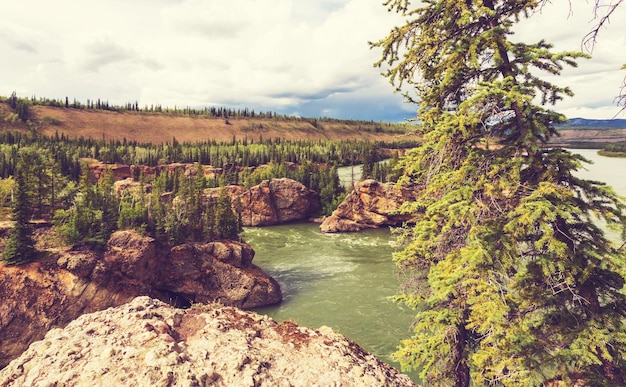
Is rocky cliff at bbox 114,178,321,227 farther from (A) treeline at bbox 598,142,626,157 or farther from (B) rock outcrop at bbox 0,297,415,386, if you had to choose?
(A) treeline at bbox 598,142,626,157

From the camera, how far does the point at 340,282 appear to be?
130ft

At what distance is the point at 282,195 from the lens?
7819cm

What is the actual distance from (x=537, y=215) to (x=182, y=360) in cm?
771

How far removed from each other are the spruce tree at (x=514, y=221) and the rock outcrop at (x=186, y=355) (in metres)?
2.62

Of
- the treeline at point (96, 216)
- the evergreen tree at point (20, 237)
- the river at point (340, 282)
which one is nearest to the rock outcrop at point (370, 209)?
the river at point (340, 282)

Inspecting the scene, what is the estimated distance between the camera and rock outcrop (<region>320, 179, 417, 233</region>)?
6788 cm

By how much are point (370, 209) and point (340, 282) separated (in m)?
31.2

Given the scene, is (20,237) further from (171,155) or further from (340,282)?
(171,155)

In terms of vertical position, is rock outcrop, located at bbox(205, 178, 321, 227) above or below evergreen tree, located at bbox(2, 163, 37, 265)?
below

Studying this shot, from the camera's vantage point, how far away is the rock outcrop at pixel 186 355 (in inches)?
287

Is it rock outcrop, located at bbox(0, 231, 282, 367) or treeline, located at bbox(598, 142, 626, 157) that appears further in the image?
treeline, located at bbox(598, 142, 626, 157)

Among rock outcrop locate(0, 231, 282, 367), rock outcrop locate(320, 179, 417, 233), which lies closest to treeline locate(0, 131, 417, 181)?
rock outcrop locate(320, 179, 417, 233)

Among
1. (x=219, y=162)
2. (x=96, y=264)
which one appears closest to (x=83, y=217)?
(x=96, y=264)

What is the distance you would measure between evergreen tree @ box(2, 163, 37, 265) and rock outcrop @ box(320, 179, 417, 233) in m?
45.8
